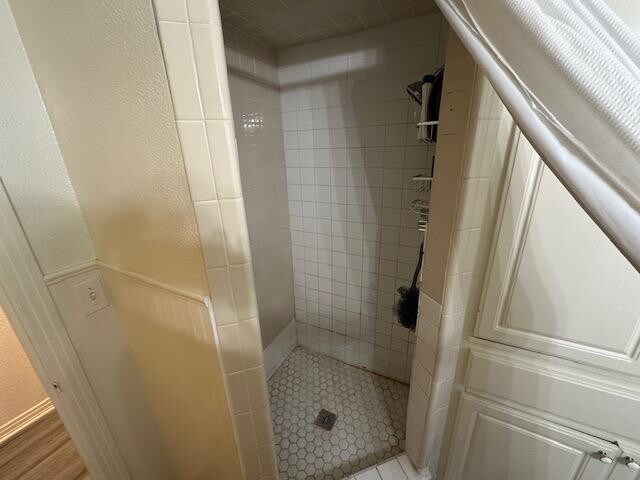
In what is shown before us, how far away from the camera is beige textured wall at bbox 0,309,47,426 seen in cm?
138

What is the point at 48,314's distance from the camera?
0.71m

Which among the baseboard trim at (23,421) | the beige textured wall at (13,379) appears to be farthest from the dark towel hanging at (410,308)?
the baseboard trim at (23,421)

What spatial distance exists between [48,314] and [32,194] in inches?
13.7

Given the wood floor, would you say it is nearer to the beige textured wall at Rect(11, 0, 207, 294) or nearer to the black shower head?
the beige textured wall at Rect(11, 0, 207, 294)

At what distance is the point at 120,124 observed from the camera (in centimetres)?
54

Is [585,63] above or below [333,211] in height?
above

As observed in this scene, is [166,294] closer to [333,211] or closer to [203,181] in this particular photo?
[203,181]

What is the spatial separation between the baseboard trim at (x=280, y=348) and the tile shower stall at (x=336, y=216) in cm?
1

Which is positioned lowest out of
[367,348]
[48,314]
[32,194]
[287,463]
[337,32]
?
[287,463]

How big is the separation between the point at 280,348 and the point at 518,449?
1.45 m

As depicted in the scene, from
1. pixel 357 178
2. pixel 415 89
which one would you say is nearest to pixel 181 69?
pixel 415 89

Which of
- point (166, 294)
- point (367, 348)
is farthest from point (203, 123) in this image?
point (367, 348)

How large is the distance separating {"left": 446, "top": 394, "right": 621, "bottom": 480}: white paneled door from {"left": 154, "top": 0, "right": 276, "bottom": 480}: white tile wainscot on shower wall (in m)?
0.78

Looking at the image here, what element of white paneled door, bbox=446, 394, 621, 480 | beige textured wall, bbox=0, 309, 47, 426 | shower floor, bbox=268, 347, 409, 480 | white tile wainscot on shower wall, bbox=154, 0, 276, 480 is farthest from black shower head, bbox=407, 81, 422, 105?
beige textured wall, bbox=0, 309, 47, 426
